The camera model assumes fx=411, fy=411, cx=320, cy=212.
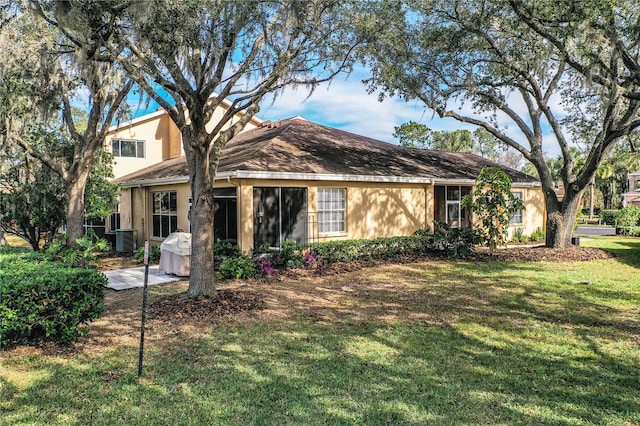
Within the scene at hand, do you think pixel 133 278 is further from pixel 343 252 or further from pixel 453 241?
pixel 453 241

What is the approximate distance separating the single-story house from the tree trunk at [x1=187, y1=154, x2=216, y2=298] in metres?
3.30

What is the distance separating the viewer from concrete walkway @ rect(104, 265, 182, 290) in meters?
9.51

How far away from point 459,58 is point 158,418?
43.6ft

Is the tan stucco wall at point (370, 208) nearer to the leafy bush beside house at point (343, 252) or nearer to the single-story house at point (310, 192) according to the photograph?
the single-story house at point (310, 192)

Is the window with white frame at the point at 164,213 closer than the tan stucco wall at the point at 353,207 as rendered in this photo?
No

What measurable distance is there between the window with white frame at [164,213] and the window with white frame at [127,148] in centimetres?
583

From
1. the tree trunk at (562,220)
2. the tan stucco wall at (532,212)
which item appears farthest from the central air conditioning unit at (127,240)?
the tan stucco wall at (532,212)

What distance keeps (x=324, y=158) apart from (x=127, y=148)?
37.1ft

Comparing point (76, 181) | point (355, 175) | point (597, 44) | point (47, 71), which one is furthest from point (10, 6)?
point (597, 44)

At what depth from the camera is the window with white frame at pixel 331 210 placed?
43.1 feet

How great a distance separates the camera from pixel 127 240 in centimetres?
1559

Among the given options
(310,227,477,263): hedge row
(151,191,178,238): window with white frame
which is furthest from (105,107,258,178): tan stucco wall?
(310,227,477,263): hedge row

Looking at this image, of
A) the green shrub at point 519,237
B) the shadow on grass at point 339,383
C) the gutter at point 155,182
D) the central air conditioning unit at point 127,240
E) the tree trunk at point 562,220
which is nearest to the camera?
the shadow on grass at point 339,383

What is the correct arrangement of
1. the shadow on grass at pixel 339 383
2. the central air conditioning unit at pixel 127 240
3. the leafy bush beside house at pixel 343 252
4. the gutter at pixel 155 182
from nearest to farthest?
the shadow on grass at pixel 339 383 < the leafy bush beside house at pixel 343 252 < the gutter at pixel 155 182 < the central air conditioning unit at pixel 127 240
